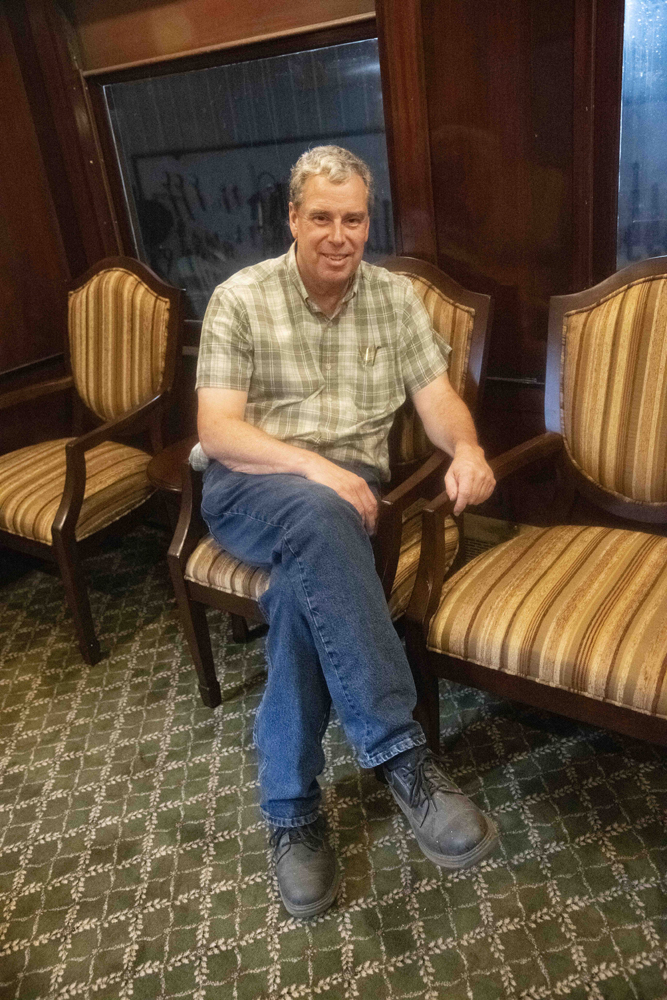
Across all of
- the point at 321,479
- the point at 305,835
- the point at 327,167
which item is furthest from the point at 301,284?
the point at 305,835

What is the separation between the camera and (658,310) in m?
1.55

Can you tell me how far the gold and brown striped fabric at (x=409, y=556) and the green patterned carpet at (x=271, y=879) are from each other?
0.43 metres

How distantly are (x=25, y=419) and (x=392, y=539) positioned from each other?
66.2 inches

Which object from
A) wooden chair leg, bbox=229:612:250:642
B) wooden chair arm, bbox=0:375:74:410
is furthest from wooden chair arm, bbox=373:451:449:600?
wooden chair arm, bbox=0:375:74:410

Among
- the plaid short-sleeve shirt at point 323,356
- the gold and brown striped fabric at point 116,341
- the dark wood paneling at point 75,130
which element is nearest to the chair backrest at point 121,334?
the gold and brown striped fabric at point 116,341

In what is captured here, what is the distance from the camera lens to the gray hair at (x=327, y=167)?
1.58 meters

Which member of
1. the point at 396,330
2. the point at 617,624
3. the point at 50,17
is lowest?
the point at 617,624

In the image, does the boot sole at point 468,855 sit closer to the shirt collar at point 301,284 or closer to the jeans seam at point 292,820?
the jeans seam at point 292,820

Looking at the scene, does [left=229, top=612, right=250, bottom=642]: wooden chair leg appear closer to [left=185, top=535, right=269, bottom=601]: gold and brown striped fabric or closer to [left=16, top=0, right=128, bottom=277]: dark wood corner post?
[left=185, top=535, right=269, bottom=601]: gold and brown striped fabric

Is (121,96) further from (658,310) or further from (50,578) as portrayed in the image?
(658,310)

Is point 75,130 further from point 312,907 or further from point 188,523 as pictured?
point 312,907

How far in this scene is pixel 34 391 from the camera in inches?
97.7

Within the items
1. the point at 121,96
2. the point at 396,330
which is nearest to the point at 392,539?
the point at 396,330

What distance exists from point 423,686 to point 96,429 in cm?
116
